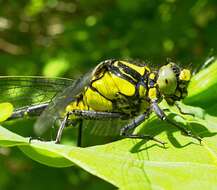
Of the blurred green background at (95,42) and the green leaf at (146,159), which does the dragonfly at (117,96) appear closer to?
the green leaf at (146,159)

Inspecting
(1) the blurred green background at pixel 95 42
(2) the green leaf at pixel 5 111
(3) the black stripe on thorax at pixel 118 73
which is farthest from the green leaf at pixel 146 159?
(1) the blurred green background at pixel 95 42

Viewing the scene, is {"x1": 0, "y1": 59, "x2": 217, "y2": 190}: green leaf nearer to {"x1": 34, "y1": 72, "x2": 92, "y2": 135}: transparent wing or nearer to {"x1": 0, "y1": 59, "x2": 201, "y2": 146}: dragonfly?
{"x1": 0, "y1": 59, "x2": 201, "y2": 146}: dragonfly

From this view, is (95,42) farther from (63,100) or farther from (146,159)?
(146,159)

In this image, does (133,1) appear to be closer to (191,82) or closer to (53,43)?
(53,43)

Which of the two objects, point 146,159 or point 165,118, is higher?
point 165,118

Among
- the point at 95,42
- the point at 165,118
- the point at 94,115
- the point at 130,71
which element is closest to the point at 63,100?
the point at 94,115

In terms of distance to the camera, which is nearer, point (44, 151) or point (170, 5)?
point (44, 151)

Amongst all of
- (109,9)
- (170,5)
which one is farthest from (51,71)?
(170,5)
